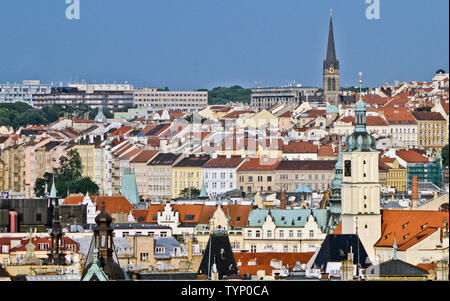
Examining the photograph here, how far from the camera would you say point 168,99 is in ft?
333

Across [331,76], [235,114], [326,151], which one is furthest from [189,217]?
[331,76]

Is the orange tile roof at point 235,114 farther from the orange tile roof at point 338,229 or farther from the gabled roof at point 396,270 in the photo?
the gabled roof at point 396,270

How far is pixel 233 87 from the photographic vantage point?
99.2 metres

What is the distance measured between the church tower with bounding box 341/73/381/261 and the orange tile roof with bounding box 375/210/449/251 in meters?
0.17

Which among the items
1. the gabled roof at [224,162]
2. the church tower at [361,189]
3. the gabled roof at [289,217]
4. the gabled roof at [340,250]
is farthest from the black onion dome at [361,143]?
the gabled roof at [224,162]

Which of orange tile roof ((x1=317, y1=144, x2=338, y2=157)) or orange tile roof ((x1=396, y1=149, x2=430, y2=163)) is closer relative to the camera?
orange tile roof ((x1=396, y1=149, x2=430, y2=163))

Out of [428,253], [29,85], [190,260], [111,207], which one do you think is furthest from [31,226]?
[29,85]

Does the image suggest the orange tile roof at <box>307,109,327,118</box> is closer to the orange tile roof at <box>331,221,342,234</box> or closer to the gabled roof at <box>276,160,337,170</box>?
the gabled roof at <box>276,160,337,170</box>

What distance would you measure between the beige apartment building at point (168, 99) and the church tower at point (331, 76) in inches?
689

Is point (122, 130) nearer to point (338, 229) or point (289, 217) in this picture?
point (289, 217)

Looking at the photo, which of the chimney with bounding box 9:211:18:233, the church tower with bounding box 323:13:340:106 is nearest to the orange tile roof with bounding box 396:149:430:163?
the church tower with bounding box 323:13:340:106

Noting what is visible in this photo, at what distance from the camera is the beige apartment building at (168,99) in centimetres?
9806

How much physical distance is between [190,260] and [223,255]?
1.06 metres

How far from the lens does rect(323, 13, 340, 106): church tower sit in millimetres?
67375
